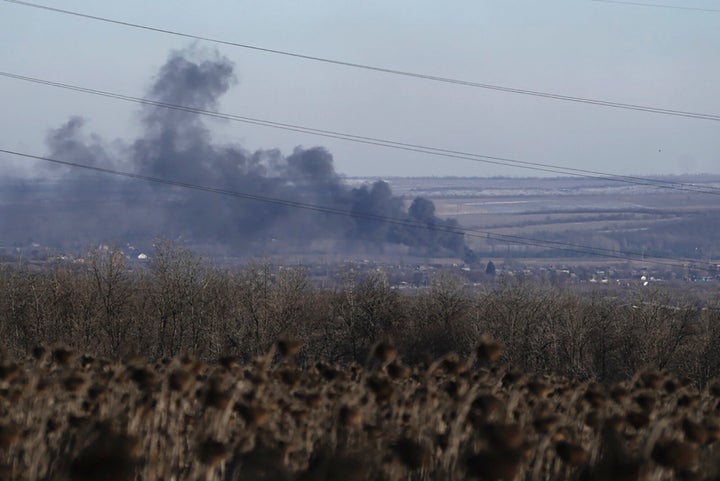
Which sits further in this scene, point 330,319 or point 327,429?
point 330,319

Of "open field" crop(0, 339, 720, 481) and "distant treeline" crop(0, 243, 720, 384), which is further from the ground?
"open field" crop(0, 339, 720, 481)

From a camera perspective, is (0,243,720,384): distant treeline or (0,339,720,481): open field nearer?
(0,339,720,481): open field

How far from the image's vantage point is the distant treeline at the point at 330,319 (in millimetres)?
80312

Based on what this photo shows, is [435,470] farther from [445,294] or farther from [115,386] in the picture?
[445,294]

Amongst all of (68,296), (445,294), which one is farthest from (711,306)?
(68,296)

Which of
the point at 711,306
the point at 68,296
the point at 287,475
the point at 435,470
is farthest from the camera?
the point at 68,296

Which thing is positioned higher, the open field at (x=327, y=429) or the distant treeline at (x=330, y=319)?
the open field at (x=327, y=429)

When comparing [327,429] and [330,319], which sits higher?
[327,429]

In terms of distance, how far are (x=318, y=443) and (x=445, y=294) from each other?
8485 centimetres

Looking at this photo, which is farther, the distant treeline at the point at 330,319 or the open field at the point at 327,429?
the distant treeline at the point at 330,319

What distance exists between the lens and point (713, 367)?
72562 mm

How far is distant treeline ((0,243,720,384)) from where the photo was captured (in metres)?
80.3

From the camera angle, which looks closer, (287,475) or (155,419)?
(287,475)

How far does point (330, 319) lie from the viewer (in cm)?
8562
